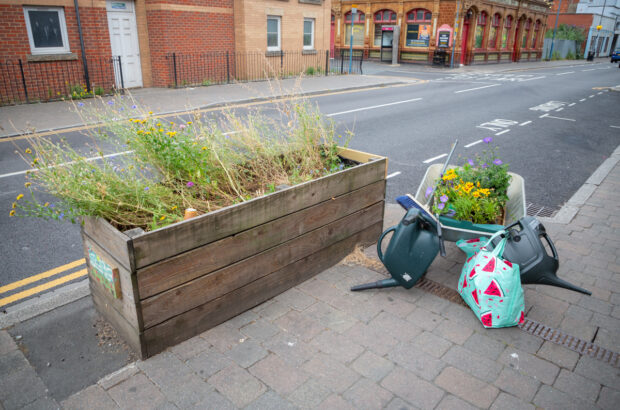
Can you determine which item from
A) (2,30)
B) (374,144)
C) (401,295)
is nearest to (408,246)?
(401,295)

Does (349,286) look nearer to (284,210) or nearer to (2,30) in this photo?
(284,210)

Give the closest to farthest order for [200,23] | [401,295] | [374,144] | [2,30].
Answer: [401,295]
[374,144]
[2,30]
[200,23]

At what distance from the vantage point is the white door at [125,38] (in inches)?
593

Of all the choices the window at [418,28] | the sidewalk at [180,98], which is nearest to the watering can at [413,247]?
the sidewalk at [180,98]

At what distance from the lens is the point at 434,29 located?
3145cm

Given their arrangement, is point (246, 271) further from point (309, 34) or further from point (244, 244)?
point (309, 34)

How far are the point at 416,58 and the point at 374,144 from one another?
86.8 ft

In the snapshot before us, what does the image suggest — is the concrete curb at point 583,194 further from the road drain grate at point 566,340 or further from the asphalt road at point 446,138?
the road drain grate at point 566,340

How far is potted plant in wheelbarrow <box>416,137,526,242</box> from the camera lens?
153 inches

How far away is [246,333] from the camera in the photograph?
327cm

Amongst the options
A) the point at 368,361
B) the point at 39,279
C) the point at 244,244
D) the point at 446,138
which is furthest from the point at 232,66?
the point at 368,361

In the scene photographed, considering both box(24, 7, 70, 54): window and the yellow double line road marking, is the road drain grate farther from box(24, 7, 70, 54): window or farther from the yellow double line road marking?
box(24, 7, 70, 54): window

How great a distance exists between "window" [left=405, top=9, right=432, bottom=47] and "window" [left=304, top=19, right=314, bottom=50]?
1307cm

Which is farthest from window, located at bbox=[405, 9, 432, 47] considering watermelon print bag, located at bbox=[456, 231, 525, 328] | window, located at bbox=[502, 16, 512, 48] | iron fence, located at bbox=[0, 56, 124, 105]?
watermelon print bag, located at bbox=[456, 231, 525, 328]
